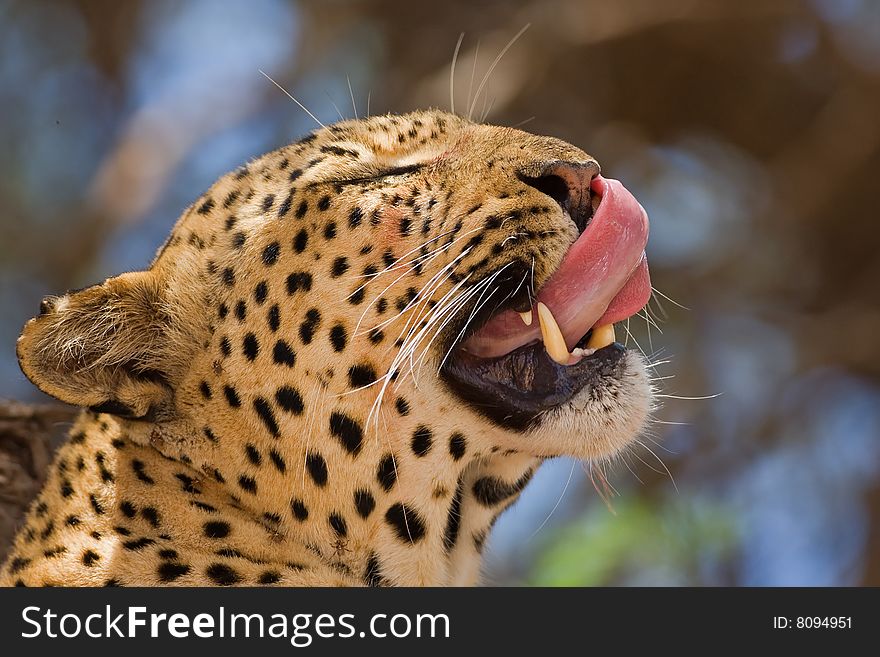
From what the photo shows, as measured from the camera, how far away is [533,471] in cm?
525

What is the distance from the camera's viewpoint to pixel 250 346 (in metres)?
4.82

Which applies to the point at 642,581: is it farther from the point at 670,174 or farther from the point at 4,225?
the point at 4,225

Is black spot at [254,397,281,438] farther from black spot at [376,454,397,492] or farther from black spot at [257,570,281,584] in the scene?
black spot at [257,570,281,584]

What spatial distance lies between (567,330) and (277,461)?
1.28m

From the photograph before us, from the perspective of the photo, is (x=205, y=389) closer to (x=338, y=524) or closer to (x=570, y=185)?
(x=338, y=524)

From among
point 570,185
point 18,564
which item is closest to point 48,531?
point 18,564

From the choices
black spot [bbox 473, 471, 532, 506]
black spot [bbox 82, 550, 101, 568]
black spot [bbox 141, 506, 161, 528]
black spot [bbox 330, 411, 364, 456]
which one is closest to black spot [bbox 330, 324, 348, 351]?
black spot [bbox 330, 411, 364, 456]

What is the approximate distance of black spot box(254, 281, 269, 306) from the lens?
4863 millimetres

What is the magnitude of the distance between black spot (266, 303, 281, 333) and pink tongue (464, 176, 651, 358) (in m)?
1.03
